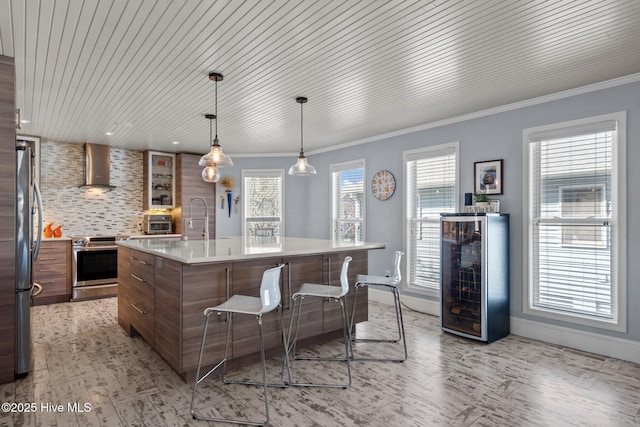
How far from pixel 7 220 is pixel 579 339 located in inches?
198

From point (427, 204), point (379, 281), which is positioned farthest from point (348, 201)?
point (379, 281)

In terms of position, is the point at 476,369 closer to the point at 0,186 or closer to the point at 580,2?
the point at 580,2

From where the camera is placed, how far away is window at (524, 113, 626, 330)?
335cm

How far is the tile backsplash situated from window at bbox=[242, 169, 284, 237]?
1.93 meters

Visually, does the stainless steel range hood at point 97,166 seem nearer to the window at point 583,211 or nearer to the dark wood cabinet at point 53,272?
the dark wood cabinet at point 53,272

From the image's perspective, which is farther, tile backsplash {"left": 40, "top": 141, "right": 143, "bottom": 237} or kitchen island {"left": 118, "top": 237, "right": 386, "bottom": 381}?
tile backsplash {"left": 40, "top": 141, "right": 143, "bottom": 237}

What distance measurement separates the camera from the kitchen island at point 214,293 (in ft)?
8.71

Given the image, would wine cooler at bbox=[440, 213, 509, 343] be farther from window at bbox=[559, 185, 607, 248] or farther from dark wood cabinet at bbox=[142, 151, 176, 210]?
dark wood cabinet at bbox=[142, 151, 176, 210]

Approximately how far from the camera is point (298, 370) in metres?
3.01

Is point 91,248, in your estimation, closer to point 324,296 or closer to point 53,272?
point 53,272

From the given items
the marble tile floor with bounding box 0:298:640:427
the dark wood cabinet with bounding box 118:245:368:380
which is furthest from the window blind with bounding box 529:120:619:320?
the dark wood cabinet with bounding box 118:245:368:380

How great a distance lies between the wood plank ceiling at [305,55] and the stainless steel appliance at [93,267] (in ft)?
6.57

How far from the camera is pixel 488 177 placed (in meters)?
4.23

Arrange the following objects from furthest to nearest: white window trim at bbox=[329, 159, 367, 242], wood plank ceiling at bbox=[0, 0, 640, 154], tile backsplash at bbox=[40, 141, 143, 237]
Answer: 1. tile backsplash at bbox=[40, 141, 143, 237]
2. white window trim at bbox=[329, 159, 367, 242]
3. wood plank ceiling at bbox=[0, 0, 640, 154]
